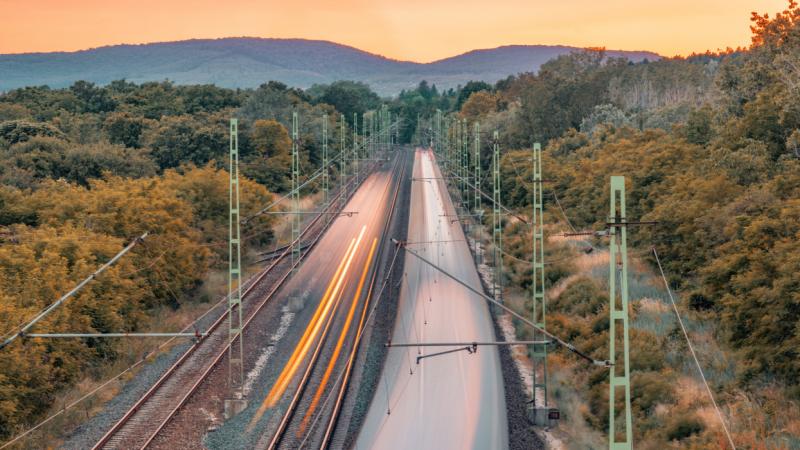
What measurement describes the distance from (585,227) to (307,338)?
27.3 meters

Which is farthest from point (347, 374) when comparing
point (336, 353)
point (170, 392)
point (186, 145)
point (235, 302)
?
point (186, 145)

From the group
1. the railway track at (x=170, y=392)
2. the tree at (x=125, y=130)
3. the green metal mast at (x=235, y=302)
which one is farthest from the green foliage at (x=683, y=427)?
the tree at (x=125, y=130)

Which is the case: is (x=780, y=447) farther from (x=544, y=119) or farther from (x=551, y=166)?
(x=544, y=119)

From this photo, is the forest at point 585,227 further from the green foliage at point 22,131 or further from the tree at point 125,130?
the tree at point 125,130

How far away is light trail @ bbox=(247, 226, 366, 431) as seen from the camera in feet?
104

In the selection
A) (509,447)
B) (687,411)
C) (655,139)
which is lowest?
(509,447)

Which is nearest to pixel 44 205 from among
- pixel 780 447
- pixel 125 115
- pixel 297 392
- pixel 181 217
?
pixel 181 217

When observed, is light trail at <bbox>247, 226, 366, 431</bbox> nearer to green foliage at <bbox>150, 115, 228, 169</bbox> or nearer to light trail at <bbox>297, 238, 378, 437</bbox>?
light trail at <bbox>297, 238, 378, 437</bbox>

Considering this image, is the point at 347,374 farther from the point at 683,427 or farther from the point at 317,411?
the point at 683,427

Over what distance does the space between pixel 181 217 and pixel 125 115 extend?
55456mm

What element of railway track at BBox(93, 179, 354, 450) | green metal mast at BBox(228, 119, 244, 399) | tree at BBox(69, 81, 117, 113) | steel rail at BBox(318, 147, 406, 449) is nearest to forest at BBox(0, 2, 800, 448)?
railway track at BBox(93, 179, 354, 450)

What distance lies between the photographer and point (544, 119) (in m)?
107

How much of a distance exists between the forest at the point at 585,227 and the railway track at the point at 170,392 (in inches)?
111

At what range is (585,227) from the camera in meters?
61.1
